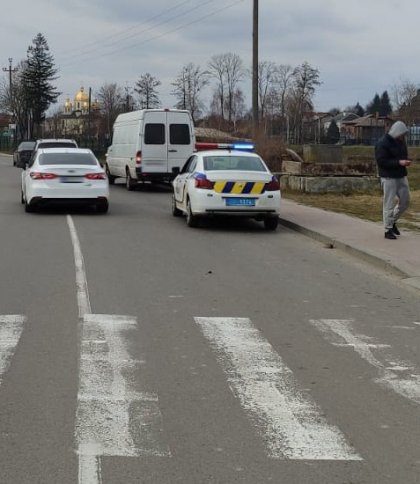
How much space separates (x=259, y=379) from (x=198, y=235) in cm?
822

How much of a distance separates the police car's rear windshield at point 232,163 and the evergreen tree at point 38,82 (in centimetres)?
8418

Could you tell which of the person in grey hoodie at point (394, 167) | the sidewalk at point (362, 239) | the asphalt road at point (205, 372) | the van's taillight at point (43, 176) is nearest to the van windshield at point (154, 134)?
the sidewalk at point (362, 239)

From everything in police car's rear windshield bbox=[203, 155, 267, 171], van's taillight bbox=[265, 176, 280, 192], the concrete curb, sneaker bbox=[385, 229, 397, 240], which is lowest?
the concrete curb

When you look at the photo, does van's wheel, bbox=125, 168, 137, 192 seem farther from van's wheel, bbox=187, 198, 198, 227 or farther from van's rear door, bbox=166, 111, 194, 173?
van's wheel, bbox=187, 198, 198, 227

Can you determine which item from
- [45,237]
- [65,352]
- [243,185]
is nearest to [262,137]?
[243,185]

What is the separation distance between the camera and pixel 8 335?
6285mm

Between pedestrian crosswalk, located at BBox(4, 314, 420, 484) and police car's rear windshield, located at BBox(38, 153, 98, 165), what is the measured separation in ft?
32.0

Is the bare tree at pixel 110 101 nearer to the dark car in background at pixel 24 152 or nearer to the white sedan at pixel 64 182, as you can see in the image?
the dark car in background at pixel 24 152

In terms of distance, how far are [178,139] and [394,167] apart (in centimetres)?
1213

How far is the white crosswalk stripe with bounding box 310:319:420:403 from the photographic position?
513cm

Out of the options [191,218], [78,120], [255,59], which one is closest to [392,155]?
[191,218]

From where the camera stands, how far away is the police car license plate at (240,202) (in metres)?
13.6

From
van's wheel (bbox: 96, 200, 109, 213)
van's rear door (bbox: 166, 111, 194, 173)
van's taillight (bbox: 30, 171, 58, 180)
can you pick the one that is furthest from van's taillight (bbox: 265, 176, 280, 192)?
van's rear door (bbox: 166, 111, 194, 173)

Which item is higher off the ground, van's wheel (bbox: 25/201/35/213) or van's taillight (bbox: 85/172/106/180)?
van's taillight (bbox: 85/172/106/180)
